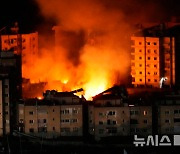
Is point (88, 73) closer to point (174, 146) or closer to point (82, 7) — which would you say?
point (82, 7)

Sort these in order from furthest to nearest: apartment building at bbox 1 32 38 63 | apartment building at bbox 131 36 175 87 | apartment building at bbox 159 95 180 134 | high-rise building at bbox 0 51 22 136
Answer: apartment building at bbox 1 32 38 63 → apartment building at bbox 131 36 175 87 → high-rise building at bbox 0 51 22 136 → apartment building at bbox 159 95 180 134

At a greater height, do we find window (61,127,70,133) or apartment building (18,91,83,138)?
apartment building (18,91,83,138)

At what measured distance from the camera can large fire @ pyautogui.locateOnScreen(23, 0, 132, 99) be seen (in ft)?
71.4

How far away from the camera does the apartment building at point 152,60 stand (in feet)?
71.3

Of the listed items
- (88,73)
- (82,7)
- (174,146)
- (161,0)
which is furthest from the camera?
(161,0)

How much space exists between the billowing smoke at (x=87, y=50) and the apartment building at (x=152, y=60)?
0.53 metres

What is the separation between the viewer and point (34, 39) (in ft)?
75.9

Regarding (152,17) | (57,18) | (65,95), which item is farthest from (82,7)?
(65,95)

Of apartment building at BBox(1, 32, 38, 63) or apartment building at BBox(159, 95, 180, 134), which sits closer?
apartment building at BBox(159, 95, 180, 134)

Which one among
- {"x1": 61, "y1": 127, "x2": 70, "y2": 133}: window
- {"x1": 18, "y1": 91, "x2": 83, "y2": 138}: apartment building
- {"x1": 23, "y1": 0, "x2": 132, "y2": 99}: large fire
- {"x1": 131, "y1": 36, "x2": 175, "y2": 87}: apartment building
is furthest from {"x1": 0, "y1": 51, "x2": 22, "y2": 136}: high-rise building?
{"x1": 131, "y1": 36, "x2": 175, "y2": 87}: apartment building

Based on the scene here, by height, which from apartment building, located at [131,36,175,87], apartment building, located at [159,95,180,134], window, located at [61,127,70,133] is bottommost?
window, located at [61,127,70,133]

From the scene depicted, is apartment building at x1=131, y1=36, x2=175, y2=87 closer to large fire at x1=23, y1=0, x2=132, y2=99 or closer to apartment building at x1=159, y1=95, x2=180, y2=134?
large fire at x1=23, y1=0, x2=132, y2=99

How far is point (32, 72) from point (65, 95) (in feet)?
14.3

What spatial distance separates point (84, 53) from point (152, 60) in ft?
7.14
